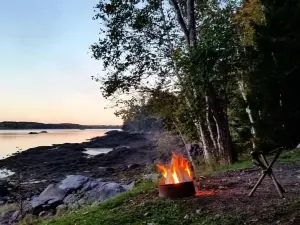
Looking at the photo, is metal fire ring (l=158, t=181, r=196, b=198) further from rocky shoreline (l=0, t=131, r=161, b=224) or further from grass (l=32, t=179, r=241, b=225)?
rocky shoreline (l=0, t=131, r=161, b=224)

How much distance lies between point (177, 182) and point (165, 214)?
1305 mm

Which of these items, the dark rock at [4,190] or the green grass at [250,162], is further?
the dark rock at [4,190]

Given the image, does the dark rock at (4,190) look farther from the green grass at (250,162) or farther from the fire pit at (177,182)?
the fire pit at (177,182)

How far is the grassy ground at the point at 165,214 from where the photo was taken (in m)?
5.74

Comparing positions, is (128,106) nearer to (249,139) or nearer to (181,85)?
(181,85)

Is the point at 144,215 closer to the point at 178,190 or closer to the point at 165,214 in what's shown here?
the point at 165,214

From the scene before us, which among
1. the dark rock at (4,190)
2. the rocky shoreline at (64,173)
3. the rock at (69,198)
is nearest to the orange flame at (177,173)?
the rocky shoreline at (64,173)

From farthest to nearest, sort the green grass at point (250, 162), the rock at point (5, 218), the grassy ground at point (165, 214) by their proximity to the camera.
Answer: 1. the rock at point (5, 218)
2. the green grass at point (250, 162)
3. the grassy ground at point (165, 214)

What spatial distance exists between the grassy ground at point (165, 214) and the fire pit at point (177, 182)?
246mm

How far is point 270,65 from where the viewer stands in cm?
1266

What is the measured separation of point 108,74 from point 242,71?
6001mm

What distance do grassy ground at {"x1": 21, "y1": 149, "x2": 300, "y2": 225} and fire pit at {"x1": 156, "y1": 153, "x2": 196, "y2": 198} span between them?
25cm

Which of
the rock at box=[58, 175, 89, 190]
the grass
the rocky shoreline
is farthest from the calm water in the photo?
the grass

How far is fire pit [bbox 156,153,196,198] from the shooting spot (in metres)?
7.60
